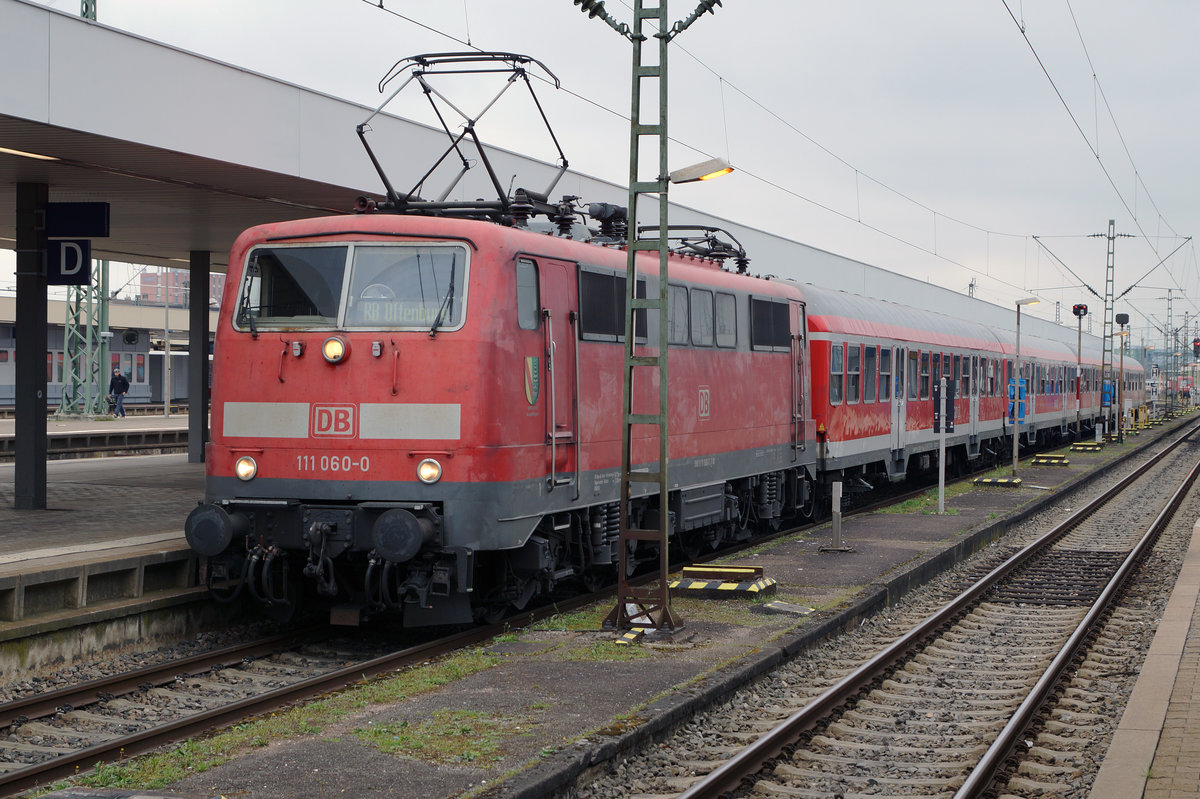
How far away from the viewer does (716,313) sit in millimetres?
15430

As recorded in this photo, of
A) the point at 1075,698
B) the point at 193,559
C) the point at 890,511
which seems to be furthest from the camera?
the point at 890,511

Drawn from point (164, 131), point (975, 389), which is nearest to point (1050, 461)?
point (975, 389)

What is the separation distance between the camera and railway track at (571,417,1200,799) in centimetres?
756

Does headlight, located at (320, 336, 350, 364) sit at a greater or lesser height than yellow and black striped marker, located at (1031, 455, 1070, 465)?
greater

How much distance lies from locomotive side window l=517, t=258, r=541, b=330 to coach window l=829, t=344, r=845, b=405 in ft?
32.4

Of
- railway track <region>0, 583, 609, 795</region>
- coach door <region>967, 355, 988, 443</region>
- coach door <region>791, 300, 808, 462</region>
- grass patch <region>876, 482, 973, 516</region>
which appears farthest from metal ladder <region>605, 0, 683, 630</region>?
coach door <region>967, 355, 988, 443</region>

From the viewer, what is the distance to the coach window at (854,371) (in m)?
21.4

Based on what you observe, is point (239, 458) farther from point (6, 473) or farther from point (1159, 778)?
point (6, 473)

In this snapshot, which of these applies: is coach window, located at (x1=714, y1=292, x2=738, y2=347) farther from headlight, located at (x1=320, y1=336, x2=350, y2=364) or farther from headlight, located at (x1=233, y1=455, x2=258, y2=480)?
headlight, located at (x1=233, y1=455, x2=258, y2=480)

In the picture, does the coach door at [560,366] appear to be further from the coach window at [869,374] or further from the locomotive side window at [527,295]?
the coach window at [869,374]

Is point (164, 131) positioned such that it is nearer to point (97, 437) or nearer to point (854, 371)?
point (854, 371)

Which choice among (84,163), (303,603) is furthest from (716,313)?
(84,163)

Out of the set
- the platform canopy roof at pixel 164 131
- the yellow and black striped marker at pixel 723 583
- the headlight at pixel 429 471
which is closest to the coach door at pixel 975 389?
the platform canopy roof at pixel 164 131

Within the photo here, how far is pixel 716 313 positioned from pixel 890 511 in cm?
794
